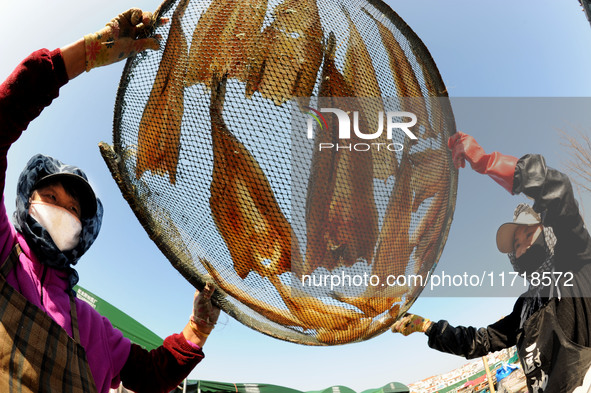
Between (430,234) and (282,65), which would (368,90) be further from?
(430,234)

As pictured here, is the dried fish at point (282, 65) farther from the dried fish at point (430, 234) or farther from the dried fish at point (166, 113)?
the dried fish at point (430, 234)

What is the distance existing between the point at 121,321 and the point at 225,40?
4135mm

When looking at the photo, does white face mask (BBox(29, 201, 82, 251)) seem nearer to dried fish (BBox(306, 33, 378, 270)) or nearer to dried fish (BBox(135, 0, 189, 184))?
dried fish (BBox(135, 0, 189, 184))

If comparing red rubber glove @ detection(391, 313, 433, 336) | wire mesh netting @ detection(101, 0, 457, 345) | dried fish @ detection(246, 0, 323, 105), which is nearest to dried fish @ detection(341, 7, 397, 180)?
wire mesh netting @ detection(101, 0, 457, 345)

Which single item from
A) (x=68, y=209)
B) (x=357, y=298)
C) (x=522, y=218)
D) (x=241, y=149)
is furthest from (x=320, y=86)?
(x=522, y=218)

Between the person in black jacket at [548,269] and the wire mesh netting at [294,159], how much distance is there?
1.10ft

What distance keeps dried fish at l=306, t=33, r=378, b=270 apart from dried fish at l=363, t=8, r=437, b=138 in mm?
199

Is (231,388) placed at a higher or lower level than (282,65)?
lower

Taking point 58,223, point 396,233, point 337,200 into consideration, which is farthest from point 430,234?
point 58,223

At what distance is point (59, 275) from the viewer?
1.24 m

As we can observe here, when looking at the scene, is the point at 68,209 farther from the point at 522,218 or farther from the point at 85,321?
the point at 522,218

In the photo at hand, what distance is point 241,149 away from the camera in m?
1.15

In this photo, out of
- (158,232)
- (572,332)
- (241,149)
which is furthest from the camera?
(572,332)

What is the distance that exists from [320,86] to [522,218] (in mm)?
1294
